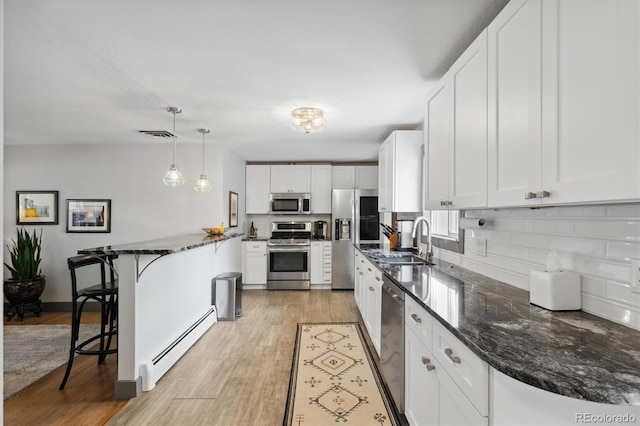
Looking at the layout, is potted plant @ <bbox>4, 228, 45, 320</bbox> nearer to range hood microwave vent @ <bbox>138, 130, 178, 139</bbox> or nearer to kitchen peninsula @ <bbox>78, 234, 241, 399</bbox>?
range hood microwave vent @ <bbox>138, 130, 178, 139</bbox>

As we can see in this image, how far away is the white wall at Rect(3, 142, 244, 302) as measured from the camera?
15.7 feet

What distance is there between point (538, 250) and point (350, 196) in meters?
4.26

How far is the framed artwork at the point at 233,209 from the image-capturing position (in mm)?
5199

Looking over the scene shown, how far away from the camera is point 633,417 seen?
784 millimetres

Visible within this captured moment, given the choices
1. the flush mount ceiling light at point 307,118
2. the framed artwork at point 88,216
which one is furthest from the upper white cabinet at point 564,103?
the framed artwork at point 88,216

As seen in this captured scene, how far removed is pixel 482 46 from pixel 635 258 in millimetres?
1163

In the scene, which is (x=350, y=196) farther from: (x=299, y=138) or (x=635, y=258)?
(x=635, y=258)

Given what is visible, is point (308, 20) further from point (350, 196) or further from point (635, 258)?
point (350, 196)

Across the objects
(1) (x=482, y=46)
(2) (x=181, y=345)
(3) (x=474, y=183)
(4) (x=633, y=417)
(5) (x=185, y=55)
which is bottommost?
(2) (x=181, y=345)

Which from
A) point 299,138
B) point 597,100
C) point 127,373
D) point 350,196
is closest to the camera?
point 597,100

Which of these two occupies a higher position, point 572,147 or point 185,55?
point 185,55

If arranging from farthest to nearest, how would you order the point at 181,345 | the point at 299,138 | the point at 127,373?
the point at 299,138 < the point at 181,345 < the point at 127,373

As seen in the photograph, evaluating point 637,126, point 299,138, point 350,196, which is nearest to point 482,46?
point 637,126

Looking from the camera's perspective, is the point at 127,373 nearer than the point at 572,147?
No
